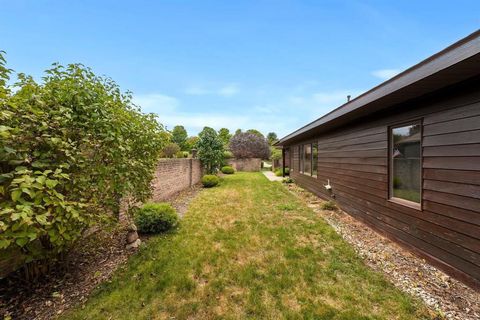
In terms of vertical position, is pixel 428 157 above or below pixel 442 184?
above

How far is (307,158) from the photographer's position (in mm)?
9219

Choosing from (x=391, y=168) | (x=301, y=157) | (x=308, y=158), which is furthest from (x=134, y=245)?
(x=301, y=157)

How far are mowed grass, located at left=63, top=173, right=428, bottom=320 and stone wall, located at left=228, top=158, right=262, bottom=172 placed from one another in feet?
55.7

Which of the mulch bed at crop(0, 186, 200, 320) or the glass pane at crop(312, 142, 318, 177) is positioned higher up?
the glass pane at crop(312, 142, 318, 177)

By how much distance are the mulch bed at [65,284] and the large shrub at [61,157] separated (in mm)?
389

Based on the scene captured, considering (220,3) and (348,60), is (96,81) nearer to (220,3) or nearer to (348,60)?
(220,3)

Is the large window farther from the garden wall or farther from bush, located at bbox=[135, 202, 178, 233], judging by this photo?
bush, located at bbox=[135, 202, 178, 233]

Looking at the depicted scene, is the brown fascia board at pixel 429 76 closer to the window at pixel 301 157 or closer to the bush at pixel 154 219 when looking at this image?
the bush at pixel 154 219

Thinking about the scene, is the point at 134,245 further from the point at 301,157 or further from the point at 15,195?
the point at 301,157

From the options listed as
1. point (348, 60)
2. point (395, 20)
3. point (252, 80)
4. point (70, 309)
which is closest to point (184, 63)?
point (252, 80)

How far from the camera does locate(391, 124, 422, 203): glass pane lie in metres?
3.27

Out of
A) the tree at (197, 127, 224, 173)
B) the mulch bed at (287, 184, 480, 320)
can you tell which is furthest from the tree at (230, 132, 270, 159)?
the mulch bed at (287, 184, 480, 320)

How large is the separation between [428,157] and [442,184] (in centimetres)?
43

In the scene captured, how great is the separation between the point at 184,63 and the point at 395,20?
Answer: 7.90 metres
